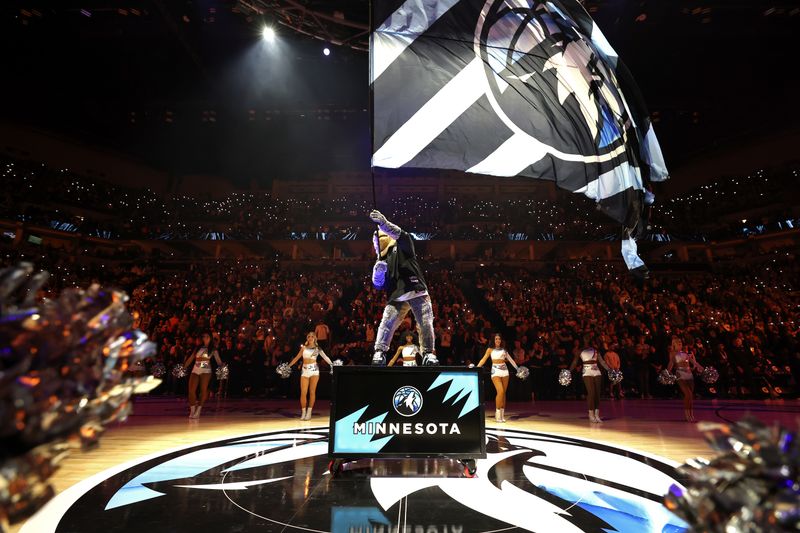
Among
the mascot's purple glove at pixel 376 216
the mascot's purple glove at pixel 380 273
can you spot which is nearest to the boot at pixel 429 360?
the mascot's purple glove at pixel 380 273

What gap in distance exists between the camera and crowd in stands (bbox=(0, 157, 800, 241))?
20.9 metres

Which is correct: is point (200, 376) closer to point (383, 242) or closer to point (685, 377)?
point (383, 242)

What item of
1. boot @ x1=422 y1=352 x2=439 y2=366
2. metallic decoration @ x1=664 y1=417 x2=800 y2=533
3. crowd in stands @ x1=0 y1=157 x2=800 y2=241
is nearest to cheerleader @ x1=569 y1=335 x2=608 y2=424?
boot @ x1=422 y1=352 x2=439 y2=366

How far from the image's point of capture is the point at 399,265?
5.24m

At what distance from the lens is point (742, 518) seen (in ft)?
3.38

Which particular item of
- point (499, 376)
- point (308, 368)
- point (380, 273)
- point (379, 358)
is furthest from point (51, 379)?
point (499, 376)

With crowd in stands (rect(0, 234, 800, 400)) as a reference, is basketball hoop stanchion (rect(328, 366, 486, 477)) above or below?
below

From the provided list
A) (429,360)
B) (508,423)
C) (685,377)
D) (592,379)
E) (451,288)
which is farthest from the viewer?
(451,288)

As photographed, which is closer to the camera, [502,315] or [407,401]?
[407,401]

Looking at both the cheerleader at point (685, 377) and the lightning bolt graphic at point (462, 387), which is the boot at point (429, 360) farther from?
the cheerleader at point (685, 377)

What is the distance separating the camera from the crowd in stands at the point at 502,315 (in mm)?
13250

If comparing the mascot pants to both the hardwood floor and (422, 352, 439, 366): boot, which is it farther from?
the hardwood floor

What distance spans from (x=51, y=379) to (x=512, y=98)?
20.0ft

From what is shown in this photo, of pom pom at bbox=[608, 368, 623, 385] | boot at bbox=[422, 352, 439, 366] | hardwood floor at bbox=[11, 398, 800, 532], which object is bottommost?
hardwood floor at bbox=[11, 398, 800, 532]
